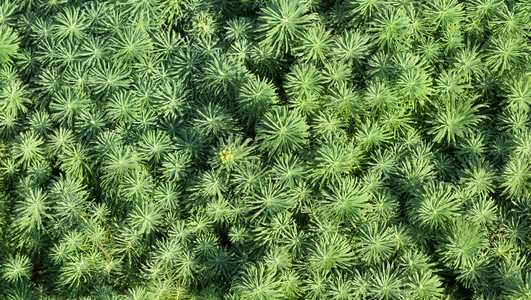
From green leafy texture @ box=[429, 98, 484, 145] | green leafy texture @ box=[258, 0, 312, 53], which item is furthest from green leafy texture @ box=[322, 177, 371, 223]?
green leafy texture @ box=[258, 0, 312, 53]

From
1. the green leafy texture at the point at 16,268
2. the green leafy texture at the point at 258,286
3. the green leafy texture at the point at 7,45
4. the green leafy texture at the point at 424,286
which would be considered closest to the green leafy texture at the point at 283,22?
the green leafy texture at the point at 258,286

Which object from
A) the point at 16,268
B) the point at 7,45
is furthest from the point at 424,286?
the point at 7,45

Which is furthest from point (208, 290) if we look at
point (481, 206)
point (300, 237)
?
point (481, 206)

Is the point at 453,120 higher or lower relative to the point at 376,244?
higher

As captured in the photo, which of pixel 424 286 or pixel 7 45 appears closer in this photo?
pixel 424 286

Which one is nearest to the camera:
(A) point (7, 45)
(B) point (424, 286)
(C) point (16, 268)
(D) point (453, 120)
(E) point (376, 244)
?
(B) point (424, 286)

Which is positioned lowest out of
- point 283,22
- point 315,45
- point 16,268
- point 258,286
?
point 16,268

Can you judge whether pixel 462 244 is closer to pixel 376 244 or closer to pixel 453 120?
pixel 376 244

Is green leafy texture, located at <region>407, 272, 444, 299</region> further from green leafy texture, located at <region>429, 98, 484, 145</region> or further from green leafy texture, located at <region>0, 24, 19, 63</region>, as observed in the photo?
green leafy texture, located at <region>0, 24, 19, 63</region>
